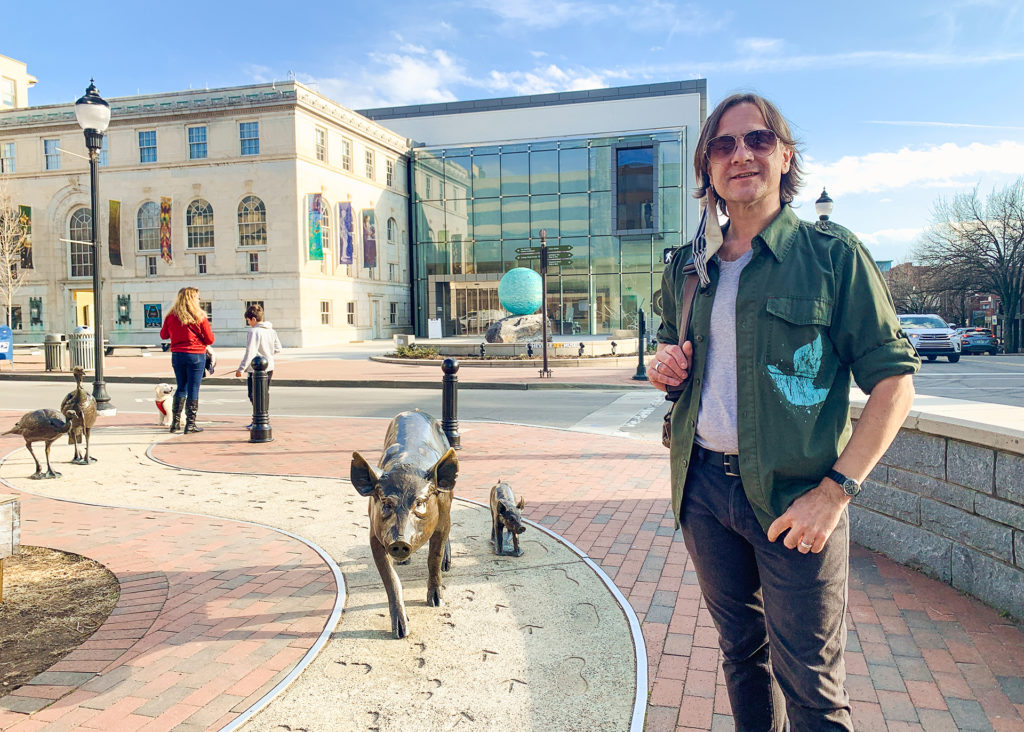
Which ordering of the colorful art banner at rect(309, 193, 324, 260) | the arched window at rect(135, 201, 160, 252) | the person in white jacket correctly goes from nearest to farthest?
the person in white jacket
the colorful art banner at rect(309, 193, 324, 260)
the arched window at rect(135, 201, 160, 252)

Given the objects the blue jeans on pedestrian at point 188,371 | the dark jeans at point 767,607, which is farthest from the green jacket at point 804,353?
the blue jeans on pedestrian at point 188,371

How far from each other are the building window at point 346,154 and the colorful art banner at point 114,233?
41.4ft

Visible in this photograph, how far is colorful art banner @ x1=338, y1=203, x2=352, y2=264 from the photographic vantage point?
4081 centimetres

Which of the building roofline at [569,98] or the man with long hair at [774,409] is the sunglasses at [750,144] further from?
the building roofline at [569,98]

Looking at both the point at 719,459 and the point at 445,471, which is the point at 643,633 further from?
the point at 719,459

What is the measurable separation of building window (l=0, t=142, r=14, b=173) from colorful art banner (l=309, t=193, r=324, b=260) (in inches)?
747

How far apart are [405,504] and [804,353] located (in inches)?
79.4

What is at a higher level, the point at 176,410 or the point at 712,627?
the point at 176,410

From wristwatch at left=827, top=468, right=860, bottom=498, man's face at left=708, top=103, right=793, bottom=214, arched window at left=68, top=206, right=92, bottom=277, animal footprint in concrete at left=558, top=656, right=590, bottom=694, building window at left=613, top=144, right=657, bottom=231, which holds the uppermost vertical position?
building window at left=613, top=144, right=657, bottom=231

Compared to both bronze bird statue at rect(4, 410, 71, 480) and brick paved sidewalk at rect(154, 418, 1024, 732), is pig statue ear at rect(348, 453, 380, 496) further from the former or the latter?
bronze bird statue at rect(4, 410, 71, 480)

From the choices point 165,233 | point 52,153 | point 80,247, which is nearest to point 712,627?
point 165,233

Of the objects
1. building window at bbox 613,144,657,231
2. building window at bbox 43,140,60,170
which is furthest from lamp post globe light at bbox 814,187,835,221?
building window at bbox 43,140,60,170

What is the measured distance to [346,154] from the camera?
42.4 meters

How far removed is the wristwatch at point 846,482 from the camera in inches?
68.9
